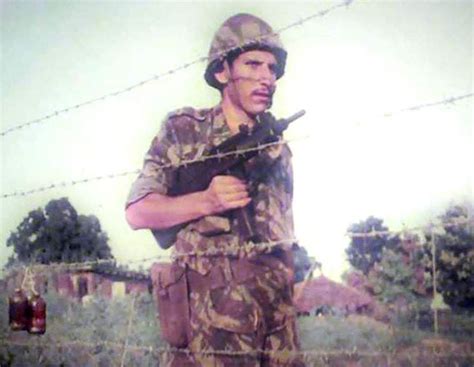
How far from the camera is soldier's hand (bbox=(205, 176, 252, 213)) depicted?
3.40 metres

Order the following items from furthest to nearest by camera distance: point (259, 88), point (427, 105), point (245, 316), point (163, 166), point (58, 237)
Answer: point (58, 237), point (163, 166), point (259, 88), point (245, 316), point (427, 105)

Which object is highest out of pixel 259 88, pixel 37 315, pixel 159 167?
pixel 259 88

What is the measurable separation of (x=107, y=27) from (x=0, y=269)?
146 cm

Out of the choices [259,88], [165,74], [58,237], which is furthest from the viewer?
[58,237]

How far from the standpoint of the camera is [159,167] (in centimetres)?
363

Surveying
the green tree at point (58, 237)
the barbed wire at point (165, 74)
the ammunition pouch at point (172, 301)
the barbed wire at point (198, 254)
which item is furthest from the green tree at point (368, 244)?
the green tree at point (58, 237)

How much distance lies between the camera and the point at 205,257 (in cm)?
346

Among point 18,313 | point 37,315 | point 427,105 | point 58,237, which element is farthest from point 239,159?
point 18,313

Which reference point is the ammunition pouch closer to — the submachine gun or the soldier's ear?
the submachine gun

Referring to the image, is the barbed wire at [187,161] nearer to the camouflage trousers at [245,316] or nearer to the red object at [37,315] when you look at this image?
the camouflage trousers at [245,316]

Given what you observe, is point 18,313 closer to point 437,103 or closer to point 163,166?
point 163,166

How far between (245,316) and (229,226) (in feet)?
1.32

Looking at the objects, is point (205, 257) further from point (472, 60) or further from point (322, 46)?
point (472, 60)

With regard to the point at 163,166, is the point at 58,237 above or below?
below
